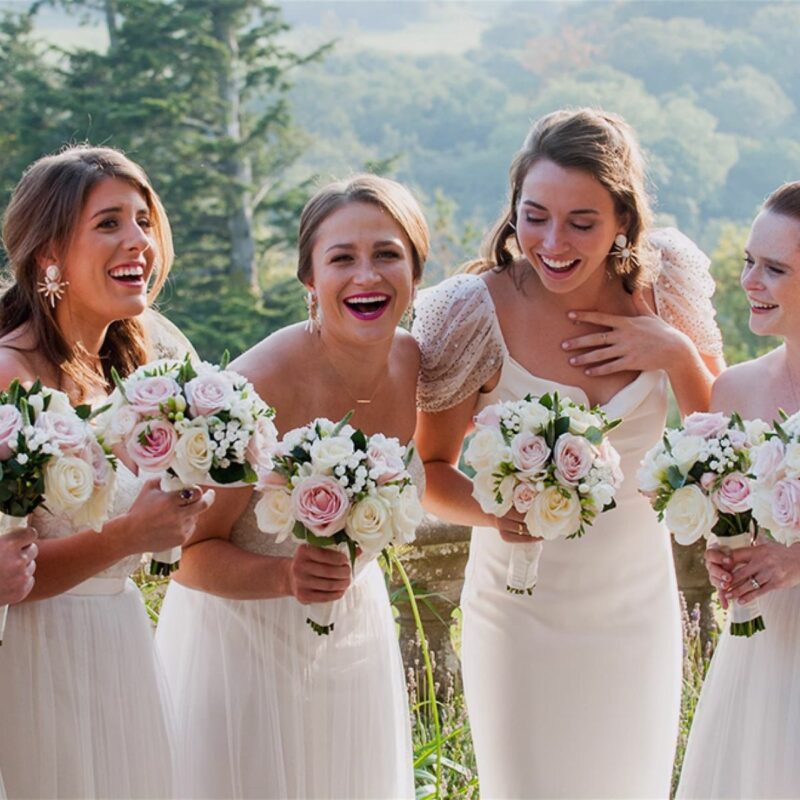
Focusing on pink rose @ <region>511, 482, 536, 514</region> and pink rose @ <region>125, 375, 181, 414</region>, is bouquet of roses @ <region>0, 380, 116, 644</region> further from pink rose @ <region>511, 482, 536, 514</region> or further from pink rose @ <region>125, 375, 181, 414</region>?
pink rose @ <region>511, 482, 536, 514</region>

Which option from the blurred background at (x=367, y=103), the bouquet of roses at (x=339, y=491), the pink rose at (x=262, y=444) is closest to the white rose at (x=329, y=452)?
the bouquet of roses at (x=339, y=491)

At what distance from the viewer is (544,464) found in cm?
327

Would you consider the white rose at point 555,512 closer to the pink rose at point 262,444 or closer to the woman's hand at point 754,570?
the woman's hand at point 754,570

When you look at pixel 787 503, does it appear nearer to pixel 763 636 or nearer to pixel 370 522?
pixel 763 636

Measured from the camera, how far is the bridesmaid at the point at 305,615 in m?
3.37

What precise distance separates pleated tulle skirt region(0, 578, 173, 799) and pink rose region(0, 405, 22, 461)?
20.7 inches

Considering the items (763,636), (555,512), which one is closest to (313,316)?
(555,512)

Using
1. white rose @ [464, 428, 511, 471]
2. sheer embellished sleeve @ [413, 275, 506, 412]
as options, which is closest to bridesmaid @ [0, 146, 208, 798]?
white rose @ [464, 428, 511, 471]

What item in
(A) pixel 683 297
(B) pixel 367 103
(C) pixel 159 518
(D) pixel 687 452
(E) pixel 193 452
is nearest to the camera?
(E) pixel 193 452

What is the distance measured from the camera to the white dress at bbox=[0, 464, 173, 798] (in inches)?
123

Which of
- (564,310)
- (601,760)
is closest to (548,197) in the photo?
(564,310)

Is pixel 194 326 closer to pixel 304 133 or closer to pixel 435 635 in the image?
pixel 304 133

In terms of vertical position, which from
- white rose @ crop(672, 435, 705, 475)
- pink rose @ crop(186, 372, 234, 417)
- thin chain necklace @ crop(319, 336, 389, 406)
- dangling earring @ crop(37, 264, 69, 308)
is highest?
dangling earring @ crop(37, 264, 69, 308)

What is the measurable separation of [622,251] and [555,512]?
3.36ft
